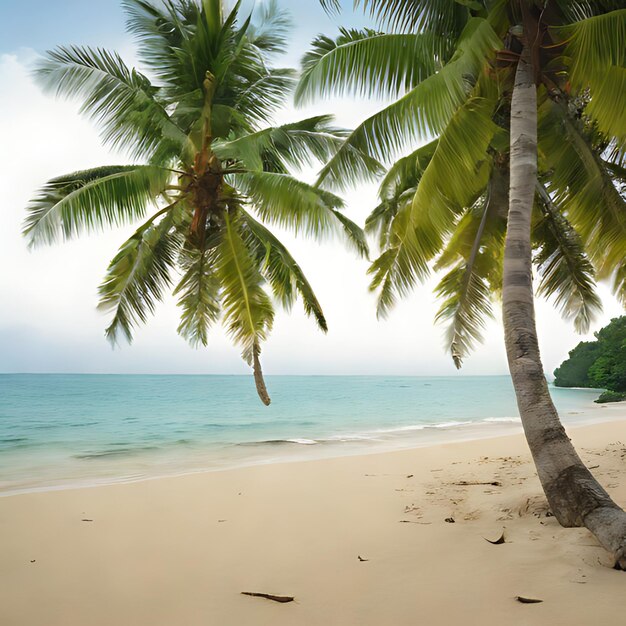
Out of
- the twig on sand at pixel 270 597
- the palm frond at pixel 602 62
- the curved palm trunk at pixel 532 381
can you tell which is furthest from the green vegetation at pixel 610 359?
the twig on sand at pixel 270 597

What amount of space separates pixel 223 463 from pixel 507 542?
8114 mm

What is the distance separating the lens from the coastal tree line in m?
5.46

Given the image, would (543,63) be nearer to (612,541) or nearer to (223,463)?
(612,541)

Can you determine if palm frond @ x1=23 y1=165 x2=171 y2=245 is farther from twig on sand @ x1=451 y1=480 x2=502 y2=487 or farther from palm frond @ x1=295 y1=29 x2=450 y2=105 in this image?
twig on sand @ x1=451 y1=480 x2=502 y2=487

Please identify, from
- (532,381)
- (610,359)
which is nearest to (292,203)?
(532,381)

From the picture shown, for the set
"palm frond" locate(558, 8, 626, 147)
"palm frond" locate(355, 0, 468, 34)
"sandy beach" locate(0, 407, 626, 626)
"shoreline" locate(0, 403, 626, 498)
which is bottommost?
"shoreline" locate(0, 403, 626, 498)

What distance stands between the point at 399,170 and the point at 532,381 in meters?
5.60

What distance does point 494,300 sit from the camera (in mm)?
11234

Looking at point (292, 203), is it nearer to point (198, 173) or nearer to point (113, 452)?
point (198, 173)

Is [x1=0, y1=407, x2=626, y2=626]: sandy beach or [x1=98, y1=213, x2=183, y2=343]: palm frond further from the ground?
[x1=98, y1=213, x2=183, y2=343]: palm frond

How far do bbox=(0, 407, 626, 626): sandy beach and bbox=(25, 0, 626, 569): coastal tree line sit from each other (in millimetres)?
755

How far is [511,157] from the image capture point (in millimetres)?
5555

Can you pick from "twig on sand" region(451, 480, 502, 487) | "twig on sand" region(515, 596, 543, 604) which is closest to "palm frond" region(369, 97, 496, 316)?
"twig on sand" region(451, 480, 502, 487)

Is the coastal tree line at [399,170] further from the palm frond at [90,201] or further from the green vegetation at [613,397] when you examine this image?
the green vegetation at [613,397]
